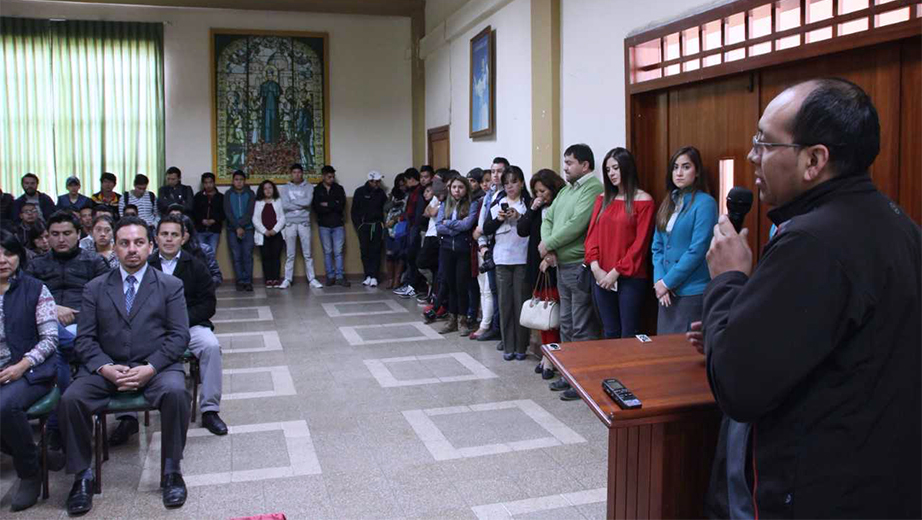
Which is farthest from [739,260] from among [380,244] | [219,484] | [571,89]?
[380,244]

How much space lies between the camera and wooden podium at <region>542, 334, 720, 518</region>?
5.87ft

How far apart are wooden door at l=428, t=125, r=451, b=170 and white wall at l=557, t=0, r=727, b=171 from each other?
11.7 ft

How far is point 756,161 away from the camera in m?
1.48

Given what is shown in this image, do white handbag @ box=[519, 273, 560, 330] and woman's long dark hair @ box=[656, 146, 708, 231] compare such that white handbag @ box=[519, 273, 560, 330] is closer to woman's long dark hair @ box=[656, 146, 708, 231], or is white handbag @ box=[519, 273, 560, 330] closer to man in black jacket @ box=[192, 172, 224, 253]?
woman's long dark hair @ box=[656, 146, 708, 231]

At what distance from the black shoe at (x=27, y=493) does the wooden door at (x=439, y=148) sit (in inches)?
258

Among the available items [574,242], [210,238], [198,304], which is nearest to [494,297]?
[574,242]

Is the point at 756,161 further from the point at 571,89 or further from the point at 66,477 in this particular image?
the point at 571,89

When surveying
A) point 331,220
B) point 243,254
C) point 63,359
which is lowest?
point 63,359

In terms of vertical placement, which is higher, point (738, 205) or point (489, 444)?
point (738, 205)

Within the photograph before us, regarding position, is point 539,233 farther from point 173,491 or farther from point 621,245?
point 173,491

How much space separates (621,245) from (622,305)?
14.4 inches

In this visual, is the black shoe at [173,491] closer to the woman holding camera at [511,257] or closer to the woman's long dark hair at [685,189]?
the woman's long dark hair at [685,189]

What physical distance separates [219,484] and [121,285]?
3.37ft

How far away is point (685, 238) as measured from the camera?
4.11m
